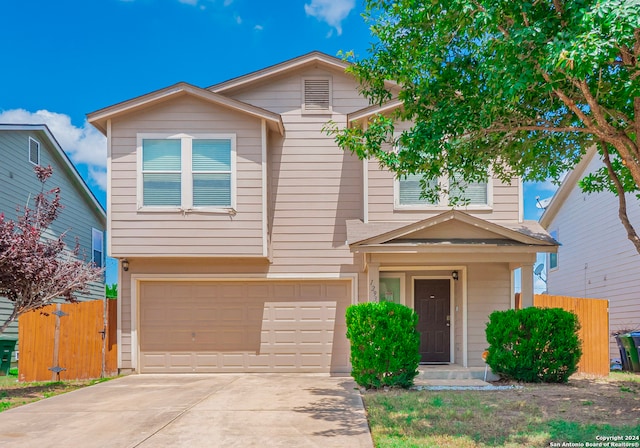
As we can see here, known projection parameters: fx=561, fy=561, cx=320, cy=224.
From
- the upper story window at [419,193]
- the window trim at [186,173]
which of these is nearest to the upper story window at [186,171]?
the window trim at [186,173]

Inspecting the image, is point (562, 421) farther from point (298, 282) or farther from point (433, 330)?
point (298, 282)

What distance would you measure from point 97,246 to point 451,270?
13.3 m

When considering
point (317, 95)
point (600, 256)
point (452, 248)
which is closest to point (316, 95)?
point (317, 95)

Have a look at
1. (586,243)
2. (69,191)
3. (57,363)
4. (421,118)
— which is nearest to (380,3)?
(421,118)

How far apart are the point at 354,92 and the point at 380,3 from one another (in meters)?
4.67

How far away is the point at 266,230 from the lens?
11383mm

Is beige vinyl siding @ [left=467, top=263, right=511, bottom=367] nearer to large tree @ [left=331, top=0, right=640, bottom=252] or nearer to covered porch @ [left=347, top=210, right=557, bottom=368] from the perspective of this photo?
covered porch @ [left=347, top=210, right=557, bottom=368]

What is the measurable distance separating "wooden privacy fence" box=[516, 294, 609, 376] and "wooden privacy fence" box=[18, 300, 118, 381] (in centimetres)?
914

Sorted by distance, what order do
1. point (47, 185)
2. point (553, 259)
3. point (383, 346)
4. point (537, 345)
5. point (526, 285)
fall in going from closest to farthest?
point (383, 346) → point (537, 345) → point (526, 285) → point (47, 185) → point (553, 259)

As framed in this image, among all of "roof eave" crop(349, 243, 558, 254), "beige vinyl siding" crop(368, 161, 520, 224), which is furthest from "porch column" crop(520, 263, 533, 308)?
"beige vinyl siding" crop(368, 161, 520, 224)

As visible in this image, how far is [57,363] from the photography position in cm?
1184

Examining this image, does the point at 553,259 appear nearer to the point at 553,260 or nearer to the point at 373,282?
the point at 553,260

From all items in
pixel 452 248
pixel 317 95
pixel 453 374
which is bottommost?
pixel 453 374

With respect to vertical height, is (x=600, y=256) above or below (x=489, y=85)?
below
